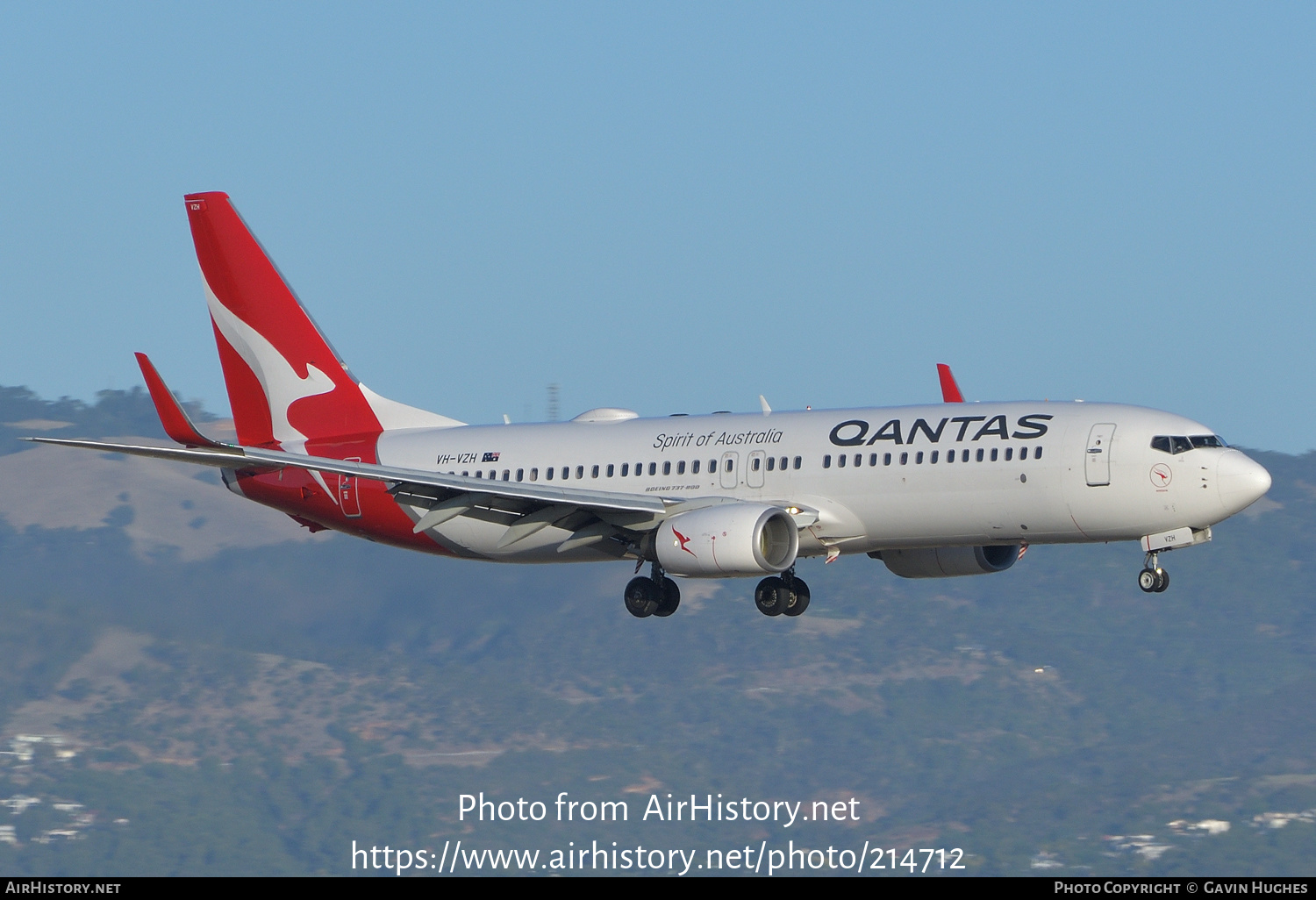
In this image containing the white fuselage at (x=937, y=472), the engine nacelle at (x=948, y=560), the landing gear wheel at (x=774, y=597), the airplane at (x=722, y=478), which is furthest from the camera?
the engine nacelle at (x=948, y=560)

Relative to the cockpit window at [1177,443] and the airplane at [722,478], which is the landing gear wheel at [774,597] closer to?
the airplane at [722,478]

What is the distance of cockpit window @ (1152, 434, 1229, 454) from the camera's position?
1687 inches

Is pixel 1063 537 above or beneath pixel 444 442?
beneath

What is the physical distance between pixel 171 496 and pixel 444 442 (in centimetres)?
13881

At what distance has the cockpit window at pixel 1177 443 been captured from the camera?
42.8 m

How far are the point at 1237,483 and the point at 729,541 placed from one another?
11.0 m

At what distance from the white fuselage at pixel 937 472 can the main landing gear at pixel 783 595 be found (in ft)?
7.69

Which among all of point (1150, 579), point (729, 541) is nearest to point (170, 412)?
point (729, 541)

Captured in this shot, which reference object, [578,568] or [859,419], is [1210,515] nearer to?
[859,419]

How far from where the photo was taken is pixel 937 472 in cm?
4388

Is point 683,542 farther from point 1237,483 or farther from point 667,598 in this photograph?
point 1237,483

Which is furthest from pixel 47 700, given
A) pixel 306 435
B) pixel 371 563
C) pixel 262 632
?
pixel 306 435

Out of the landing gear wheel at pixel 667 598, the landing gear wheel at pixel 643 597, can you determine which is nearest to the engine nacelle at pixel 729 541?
the landing gear wheel at pixel 643 597

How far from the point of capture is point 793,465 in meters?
46.0
